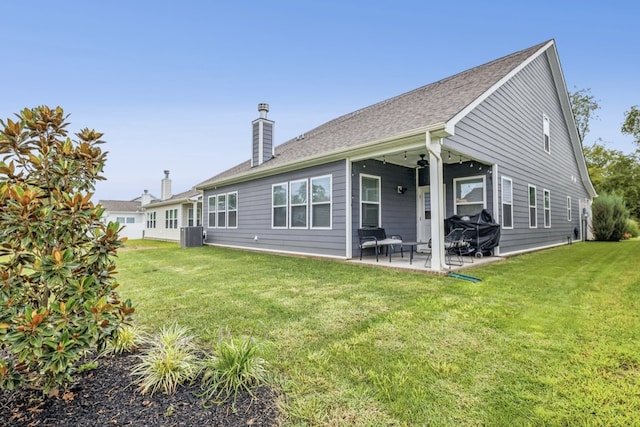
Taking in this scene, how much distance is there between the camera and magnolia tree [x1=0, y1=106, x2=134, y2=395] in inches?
→ 65.6

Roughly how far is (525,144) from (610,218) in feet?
26.9

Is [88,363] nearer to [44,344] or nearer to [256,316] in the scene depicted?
[44,344]

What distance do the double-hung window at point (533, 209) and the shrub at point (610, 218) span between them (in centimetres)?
694

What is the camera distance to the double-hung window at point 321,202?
8.10 m

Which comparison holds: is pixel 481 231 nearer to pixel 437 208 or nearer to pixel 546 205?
Result: pixel 437 208

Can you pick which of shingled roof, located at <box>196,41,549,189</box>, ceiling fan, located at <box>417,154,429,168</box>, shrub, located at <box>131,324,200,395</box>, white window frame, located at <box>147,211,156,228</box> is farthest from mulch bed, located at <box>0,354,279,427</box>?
white window frame, located at <box>147,211,156,228</box>

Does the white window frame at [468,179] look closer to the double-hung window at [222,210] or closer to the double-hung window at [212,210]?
the double-hung window at [222,210]

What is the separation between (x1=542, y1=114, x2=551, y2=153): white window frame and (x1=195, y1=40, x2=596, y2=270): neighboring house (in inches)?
2.8

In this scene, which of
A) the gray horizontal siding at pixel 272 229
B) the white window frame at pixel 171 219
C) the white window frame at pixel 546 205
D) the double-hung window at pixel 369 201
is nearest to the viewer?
the gray horizontal siding at pixel 272 229

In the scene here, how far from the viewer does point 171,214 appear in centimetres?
1930

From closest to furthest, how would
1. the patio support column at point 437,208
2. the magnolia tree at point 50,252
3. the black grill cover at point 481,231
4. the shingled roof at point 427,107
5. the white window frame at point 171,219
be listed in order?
the magnolia tree at point 50,252, the patio support column at point 437,208, the shingled roof at point 427,107, the black grill cover at point 481,231, the white window frame at point 171,219

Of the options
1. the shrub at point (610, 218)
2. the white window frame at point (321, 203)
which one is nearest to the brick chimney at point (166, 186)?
the white window frame at point (321, 203)

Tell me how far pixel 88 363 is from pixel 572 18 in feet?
52.1

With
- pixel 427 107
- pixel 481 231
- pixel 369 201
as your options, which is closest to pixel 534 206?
Answer: pixel 481 231
